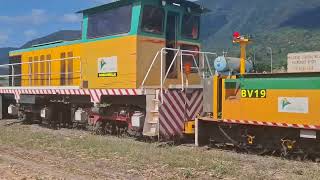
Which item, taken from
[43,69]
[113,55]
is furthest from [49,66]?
[113,55]

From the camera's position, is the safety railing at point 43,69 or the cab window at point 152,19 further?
the safety railing at point 43,69

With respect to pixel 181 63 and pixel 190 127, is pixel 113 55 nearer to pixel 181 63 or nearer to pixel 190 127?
pixel 181 63

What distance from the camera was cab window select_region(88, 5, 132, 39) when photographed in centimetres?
1198

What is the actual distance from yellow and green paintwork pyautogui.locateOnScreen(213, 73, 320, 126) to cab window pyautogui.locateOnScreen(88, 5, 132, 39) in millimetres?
2972

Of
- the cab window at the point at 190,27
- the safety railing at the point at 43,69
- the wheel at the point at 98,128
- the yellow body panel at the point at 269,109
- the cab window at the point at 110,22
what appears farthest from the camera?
the safety railing at the point at 43,69

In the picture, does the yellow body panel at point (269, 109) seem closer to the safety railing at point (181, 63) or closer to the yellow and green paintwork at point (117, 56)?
the safety railing at point (181, 63)

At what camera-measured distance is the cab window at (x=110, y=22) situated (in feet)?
39.3

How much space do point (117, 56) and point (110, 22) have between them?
3.26 feet

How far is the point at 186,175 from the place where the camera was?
729 centimetres

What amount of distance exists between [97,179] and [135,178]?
0.60 m

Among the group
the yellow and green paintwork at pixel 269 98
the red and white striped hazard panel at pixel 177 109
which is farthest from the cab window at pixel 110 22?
the yellow and green paintwork at pixel 269 98

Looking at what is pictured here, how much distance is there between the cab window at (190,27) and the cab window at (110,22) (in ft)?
5.70

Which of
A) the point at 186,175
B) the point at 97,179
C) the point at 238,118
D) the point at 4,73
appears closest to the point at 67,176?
the point at 97,179

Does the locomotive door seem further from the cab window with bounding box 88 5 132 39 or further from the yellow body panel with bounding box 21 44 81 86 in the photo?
the yellow body panel with bounding box 21 44 81 86
